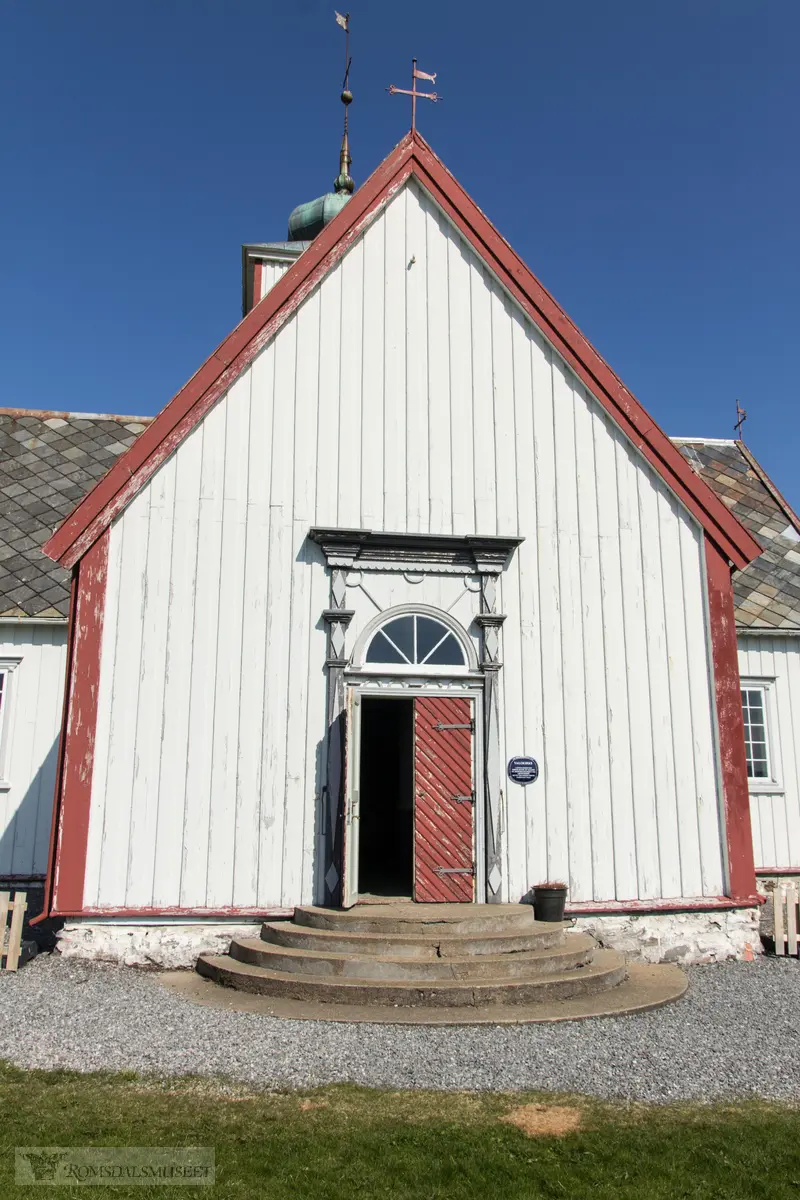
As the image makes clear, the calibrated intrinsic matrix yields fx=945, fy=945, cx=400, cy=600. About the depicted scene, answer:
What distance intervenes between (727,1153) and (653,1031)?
8.13 ft

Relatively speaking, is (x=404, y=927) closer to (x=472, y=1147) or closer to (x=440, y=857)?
(x=440, y=857)

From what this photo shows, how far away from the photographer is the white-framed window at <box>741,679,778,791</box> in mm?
13461

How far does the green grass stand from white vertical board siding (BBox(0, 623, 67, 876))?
6.28 m

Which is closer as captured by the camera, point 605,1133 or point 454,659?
point 605,1133

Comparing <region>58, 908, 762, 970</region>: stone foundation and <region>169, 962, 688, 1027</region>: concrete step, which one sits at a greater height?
<region>58, 908, 762, 970</region>: stone foundation

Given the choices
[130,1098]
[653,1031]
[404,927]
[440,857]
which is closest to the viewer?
[130,1098]

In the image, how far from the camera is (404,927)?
30.2 feet

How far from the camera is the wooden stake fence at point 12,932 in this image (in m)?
9.42

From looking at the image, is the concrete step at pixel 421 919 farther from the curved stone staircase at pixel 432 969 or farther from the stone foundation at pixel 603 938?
the stone foundation at pixel 603 938

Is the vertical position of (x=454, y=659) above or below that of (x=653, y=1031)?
above

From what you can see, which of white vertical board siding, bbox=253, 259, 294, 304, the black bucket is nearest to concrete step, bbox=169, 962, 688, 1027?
the black bucket

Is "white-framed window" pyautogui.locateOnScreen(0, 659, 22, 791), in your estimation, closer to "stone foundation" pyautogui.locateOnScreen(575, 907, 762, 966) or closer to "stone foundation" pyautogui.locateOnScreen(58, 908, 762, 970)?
"stone foundation" pyautogui.locateOnScreen(58, 908, 762, 970)

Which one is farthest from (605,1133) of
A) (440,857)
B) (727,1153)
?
(440,857)

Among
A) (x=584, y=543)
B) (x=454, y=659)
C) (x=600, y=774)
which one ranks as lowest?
(x=600, y=774)
